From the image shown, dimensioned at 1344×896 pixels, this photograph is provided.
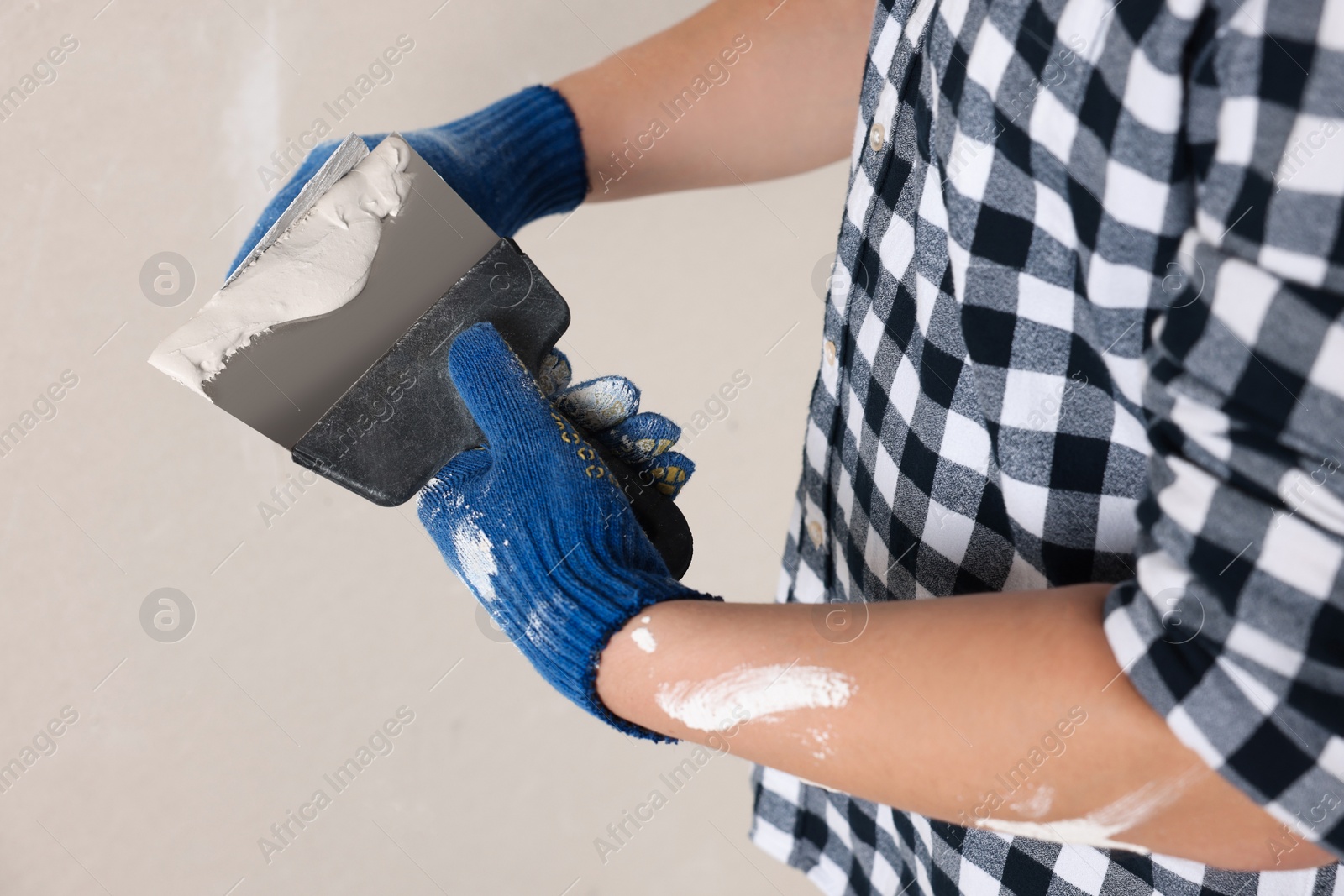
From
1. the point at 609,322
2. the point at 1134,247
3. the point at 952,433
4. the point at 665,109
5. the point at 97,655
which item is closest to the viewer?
the point at 1134,247

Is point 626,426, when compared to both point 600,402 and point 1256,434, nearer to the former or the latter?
point 600,402

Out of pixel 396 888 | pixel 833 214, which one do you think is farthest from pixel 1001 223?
pixel 396 888

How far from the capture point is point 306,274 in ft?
2.21

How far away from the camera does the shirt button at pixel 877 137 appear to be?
63 centimetres

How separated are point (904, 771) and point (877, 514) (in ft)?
0.83

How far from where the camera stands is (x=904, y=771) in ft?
1.54

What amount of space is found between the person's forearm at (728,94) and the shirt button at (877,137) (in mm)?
255

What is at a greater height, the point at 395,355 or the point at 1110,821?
the point at 395,355

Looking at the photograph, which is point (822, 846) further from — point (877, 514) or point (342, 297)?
point (342, 297)

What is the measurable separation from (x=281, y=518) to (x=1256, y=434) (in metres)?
1.02
